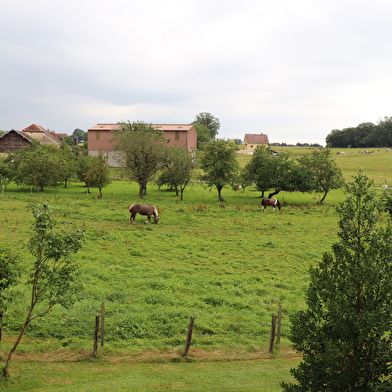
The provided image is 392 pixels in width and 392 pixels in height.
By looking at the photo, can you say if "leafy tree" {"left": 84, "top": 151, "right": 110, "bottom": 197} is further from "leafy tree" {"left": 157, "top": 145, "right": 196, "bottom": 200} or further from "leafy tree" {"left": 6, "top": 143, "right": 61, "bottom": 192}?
"leafy tree" {"left": 157, "top": 145, "right": 196, "bottom": 200}

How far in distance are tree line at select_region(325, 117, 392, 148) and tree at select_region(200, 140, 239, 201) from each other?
100912mm

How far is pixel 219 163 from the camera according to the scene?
41531 mm

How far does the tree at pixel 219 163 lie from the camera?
41.8 metres

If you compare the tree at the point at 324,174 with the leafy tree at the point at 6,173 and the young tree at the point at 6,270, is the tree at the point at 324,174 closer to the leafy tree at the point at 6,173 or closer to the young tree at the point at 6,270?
the young tree at the point at 6,270

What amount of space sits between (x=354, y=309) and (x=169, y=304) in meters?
9.62

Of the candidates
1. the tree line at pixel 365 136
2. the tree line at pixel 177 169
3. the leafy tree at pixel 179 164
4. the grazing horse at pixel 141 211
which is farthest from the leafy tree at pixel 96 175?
the tree line at pixel 365 136

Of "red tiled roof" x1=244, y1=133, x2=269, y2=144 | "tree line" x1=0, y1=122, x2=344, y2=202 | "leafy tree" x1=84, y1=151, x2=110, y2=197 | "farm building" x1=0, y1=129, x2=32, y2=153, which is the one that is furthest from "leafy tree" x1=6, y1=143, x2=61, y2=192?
"red tiled roof" x1=244, y1=133, x2=269, y2=144

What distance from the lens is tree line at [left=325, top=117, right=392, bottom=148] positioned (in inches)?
4788

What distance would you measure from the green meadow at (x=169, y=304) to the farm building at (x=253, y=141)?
307 feet

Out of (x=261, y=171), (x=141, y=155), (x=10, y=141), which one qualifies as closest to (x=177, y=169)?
(x=141, y=155)

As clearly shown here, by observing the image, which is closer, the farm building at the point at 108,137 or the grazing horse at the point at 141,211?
the grazing horse at the point at 141,211

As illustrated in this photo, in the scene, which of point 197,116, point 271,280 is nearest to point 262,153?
point 271,280

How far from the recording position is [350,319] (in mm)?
6730

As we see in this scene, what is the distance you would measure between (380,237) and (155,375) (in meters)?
7.68
